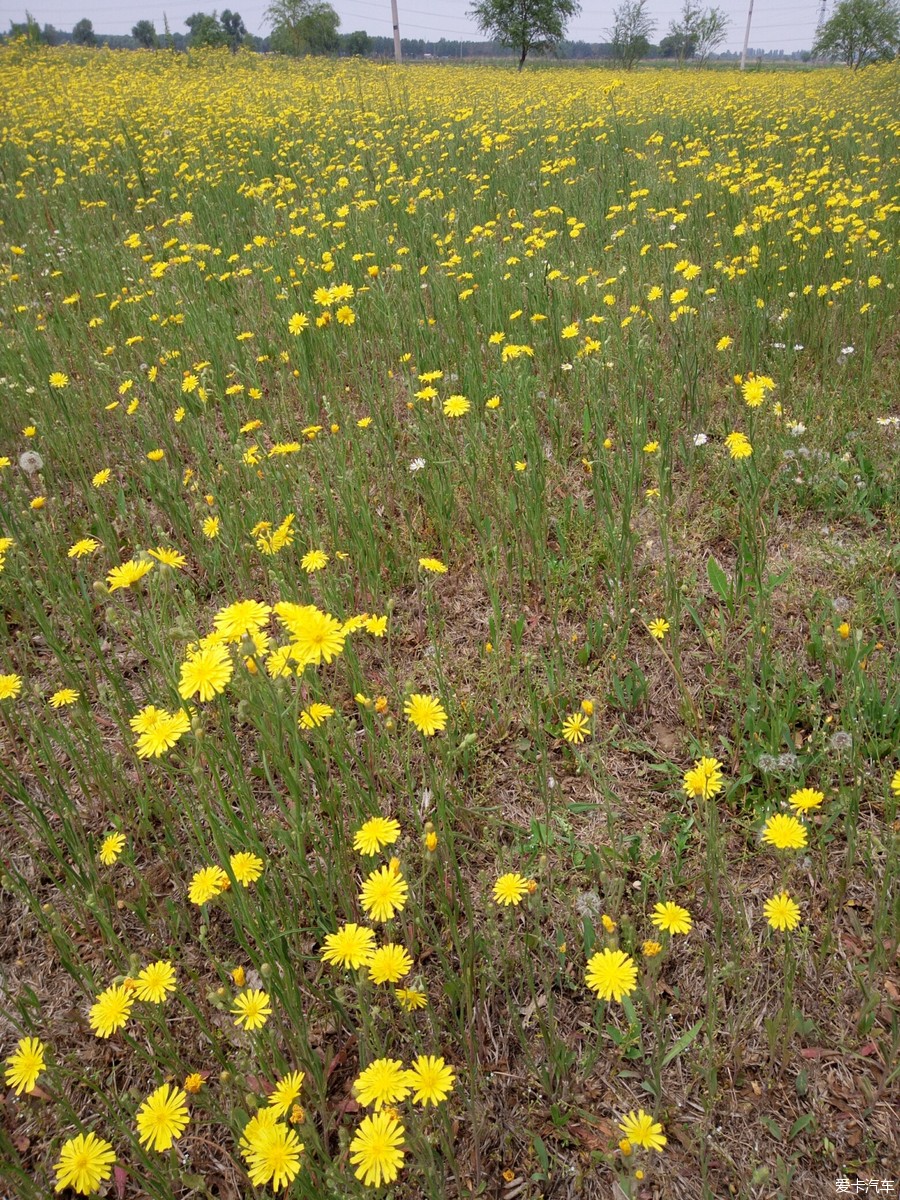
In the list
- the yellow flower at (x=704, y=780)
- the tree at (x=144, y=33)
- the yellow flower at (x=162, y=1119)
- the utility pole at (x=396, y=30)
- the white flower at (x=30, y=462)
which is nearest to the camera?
the yellow flower at (x=162, y=1119)

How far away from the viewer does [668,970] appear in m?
1.67

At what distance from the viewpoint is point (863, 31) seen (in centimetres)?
2872

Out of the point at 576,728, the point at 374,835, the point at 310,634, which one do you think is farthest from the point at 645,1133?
the point at 310,634

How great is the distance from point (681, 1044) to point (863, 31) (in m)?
41.0

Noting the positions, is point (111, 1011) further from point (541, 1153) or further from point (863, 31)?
point (863, 31)

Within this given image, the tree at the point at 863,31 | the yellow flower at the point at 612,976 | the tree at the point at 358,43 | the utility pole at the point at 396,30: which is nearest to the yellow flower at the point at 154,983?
the yellow flower at the point at 612,976

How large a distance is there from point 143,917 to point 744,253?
16.4ft

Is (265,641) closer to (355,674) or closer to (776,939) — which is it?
(355,674)

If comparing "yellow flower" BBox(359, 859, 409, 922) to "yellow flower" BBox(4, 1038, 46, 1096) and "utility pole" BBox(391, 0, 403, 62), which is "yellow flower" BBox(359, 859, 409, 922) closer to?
"yellow flower" BBox(4, 1038, 46, 1096)

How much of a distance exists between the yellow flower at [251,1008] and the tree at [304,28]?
32249mm

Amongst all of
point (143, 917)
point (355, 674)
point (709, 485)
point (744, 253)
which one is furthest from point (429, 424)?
point (744, 253)

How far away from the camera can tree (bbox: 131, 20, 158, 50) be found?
38812mm

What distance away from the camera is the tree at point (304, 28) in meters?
26.2

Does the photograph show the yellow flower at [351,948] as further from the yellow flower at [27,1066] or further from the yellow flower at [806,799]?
the yellow flower at [806,799]
